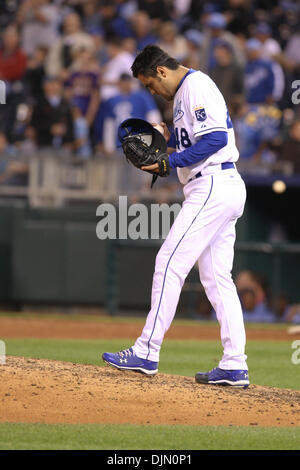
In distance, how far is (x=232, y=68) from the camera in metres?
14.1

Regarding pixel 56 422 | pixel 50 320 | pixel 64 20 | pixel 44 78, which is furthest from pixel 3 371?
pixel 64 20

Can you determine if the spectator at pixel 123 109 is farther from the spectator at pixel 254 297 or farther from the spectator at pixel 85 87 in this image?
the spectator at pixel 254 297

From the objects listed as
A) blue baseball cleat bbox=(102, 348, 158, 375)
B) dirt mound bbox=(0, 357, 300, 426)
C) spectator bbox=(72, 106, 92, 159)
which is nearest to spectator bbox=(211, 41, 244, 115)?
spectator bbox=(72, 106, 92, 159)

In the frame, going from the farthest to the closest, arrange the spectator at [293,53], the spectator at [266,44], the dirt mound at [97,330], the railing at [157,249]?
the spectator at [293,53], the spectator at [266,44], the railing at [157,249], the dirt mound at [97,330]

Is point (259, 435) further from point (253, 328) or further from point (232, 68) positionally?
point (232, 68)

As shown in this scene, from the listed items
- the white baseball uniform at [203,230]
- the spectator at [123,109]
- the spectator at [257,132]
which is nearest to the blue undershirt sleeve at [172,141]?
the white baseball uniform at [203,230]

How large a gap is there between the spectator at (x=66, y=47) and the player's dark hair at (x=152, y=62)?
985 cm

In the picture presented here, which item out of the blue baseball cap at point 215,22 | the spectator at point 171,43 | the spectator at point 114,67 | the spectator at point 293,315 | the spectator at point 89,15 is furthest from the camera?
the spectator at point 89,15

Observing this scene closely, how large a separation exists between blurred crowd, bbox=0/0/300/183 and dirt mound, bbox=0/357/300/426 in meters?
7.20

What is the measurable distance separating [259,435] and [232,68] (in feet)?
32.0

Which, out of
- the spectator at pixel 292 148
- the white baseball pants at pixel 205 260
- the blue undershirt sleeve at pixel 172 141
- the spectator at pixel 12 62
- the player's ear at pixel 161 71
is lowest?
the white baseball pants at pixel 205 260

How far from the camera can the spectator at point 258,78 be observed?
14.9 metres

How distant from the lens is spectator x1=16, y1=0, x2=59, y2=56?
17.0 meters

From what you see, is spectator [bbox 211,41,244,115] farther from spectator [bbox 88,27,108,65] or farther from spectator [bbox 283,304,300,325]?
spectator [bbox 283,304,300,325]
